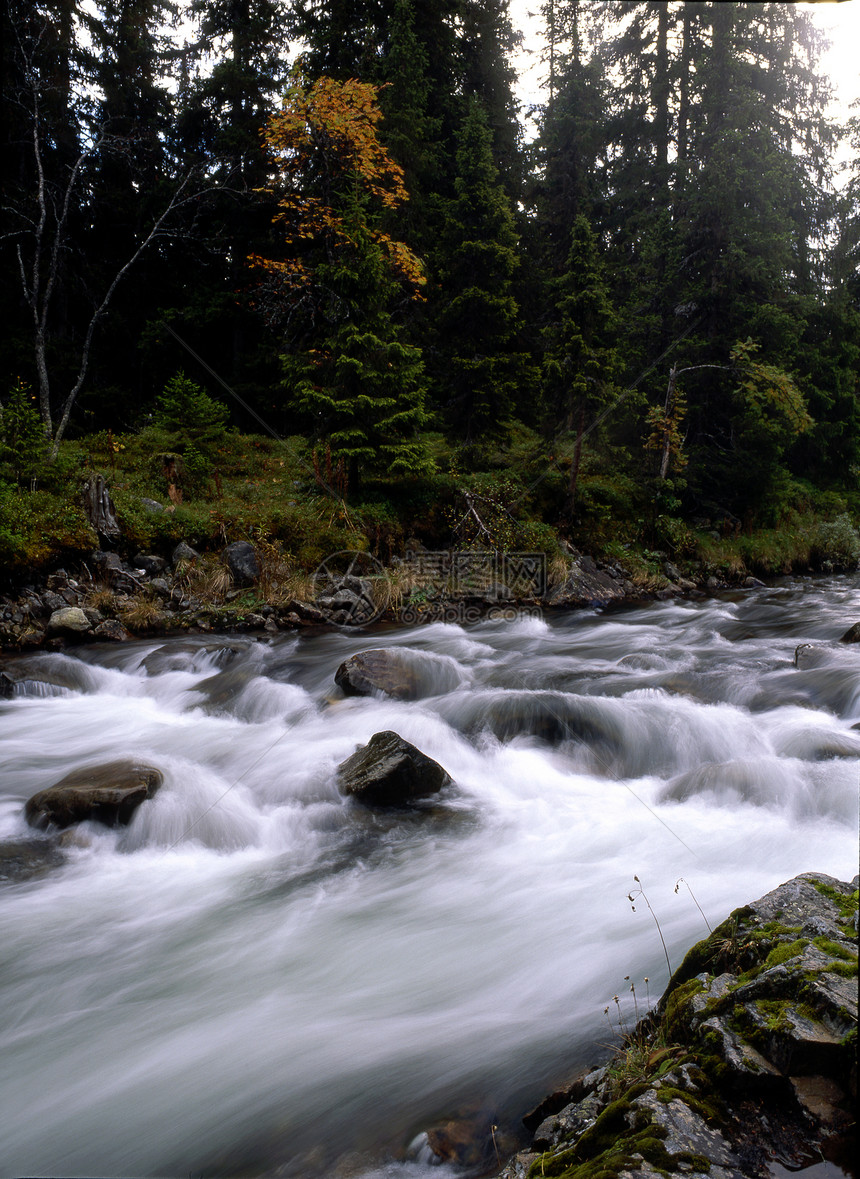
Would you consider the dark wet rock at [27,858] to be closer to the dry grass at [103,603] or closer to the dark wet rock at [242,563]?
the dry grass at [103,603]

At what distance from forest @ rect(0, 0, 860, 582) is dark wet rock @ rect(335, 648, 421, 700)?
4394 mm

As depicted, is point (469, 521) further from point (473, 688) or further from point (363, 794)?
point (363, 794)

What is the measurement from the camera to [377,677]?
860 cm

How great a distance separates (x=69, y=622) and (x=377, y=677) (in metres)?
4.73

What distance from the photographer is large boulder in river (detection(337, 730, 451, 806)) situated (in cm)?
609

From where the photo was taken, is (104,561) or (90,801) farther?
(104,561)

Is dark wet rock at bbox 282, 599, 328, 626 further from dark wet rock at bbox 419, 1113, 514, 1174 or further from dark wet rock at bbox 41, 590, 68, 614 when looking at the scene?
dark wet rock at bbox 419, 1113, 514, 1174

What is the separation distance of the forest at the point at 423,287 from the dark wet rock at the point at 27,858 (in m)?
6.04

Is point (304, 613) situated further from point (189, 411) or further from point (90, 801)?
point (90, 801)

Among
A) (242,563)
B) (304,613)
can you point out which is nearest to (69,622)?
(242,563)

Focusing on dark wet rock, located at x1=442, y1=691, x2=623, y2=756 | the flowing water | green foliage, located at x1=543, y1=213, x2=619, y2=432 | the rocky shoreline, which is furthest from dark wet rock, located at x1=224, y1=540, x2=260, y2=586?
green foliage, located at x1=543, y1=213, x2=619, y2=432

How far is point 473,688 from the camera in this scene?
883 cm

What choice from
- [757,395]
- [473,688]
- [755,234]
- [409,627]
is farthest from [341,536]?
[755,234]

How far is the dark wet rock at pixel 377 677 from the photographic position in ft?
27.9
